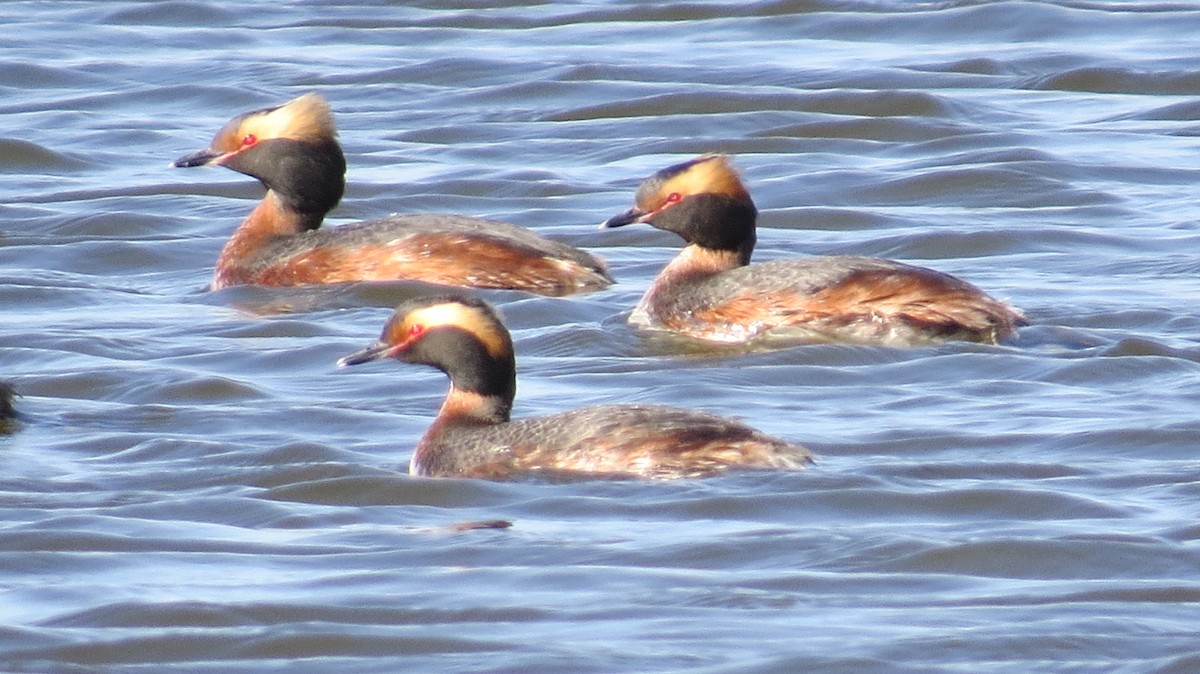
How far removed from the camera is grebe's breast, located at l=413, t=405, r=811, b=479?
9.27m

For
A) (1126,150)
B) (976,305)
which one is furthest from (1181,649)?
(1126,150)

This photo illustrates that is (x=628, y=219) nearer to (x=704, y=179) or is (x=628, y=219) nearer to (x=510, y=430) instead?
(x=704, y=179)

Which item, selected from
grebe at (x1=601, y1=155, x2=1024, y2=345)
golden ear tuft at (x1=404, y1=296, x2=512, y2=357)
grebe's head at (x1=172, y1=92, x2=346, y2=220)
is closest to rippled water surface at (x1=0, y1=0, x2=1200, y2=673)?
grebe at (x1=601, y1=155, x2=1024, y2=345)

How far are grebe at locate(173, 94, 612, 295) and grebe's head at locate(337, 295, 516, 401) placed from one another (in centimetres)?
335

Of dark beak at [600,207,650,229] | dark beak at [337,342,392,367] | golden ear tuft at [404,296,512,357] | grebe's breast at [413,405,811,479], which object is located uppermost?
golden ear tuft at [404,296,512,357]

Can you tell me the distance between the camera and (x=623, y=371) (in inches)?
458

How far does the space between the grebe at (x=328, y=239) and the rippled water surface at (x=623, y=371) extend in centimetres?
16

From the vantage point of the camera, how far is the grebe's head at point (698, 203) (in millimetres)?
12625

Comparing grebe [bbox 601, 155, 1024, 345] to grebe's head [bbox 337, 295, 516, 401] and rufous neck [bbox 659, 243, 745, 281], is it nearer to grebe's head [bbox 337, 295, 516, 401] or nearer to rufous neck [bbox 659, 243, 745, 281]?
rufous neck [bbox 659, 243, 745, 281]

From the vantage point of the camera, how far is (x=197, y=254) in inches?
585

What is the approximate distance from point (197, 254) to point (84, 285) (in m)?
1.03

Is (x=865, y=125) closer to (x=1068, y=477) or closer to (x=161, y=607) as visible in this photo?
(x=1068, y=477)

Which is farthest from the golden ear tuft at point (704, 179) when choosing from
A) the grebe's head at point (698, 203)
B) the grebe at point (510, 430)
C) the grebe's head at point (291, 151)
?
the grebe at point (510, 430)

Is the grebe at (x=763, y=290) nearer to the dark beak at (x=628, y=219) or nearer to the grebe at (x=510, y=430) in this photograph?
the dark beak at (x=628, y=219)
